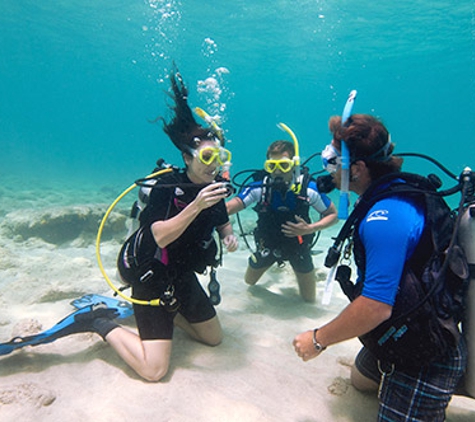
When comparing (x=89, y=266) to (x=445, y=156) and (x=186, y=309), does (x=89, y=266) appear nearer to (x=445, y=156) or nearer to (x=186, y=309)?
(x=186, y=309)

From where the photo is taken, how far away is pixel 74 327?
326 centimetres

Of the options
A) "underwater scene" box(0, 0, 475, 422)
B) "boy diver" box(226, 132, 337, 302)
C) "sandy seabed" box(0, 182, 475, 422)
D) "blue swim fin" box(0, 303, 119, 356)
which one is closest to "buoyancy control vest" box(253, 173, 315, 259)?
"boy diver" box(226, 132, 337, 302)

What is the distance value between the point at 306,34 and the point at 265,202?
103ft

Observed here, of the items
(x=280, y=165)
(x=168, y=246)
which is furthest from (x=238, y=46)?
(x=168, y=246)

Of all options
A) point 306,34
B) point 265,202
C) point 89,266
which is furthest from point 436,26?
point 89,266

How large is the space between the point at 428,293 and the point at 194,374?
7.66 ft

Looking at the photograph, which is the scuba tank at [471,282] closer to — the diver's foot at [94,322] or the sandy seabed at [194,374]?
the sandy seabed at [194,374]

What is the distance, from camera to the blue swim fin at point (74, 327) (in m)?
2.97

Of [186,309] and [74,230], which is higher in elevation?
[186,309]

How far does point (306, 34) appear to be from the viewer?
30125mm

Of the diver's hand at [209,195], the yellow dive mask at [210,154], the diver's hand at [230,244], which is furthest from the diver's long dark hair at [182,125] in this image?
the diver's hand at [230,244]

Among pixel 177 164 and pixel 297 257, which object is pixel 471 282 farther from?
pixel 177 164

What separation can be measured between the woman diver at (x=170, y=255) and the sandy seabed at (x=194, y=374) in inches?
10.1

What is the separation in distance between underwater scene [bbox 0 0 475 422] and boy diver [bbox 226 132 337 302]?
42 cm
